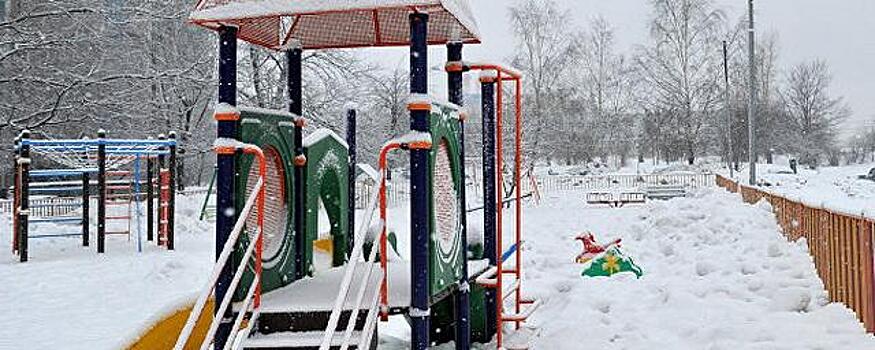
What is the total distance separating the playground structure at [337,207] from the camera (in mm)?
5000

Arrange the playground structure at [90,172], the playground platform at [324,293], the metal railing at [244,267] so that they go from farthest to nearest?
the playground structure at [90,172] → the playground platform at [324,293] → the metal railing at [244,267]

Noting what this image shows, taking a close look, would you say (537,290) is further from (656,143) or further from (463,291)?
(656,143)

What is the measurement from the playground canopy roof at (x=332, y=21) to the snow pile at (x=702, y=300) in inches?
106

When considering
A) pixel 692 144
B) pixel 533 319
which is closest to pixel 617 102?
pixel 692 144

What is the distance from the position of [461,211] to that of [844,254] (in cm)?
307

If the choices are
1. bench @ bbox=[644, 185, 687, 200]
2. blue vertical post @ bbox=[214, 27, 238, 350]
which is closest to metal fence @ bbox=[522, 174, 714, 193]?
bench @ bbox=[644, 185, 687, 200]

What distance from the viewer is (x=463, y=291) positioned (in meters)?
6.27

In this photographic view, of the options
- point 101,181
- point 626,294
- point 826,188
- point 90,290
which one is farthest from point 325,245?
point 826,188

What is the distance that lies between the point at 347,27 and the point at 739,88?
49094mm

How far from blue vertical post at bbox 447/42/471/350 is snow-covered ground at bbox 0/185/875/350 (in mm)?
711

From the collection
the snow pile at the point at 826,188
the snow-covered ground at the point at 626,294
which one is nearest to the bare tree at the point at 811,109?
the snow pile at the point at 826,188

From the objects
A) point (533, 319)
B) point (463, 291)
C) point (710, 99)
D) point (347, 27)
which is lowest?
point (533, 319)

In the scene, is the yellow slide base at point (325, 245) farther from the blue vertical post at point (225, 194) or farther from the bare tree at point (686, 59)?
the bare tree at point (686, 59)

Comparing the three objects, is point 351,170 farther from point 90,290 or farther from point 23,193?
point 23,193
